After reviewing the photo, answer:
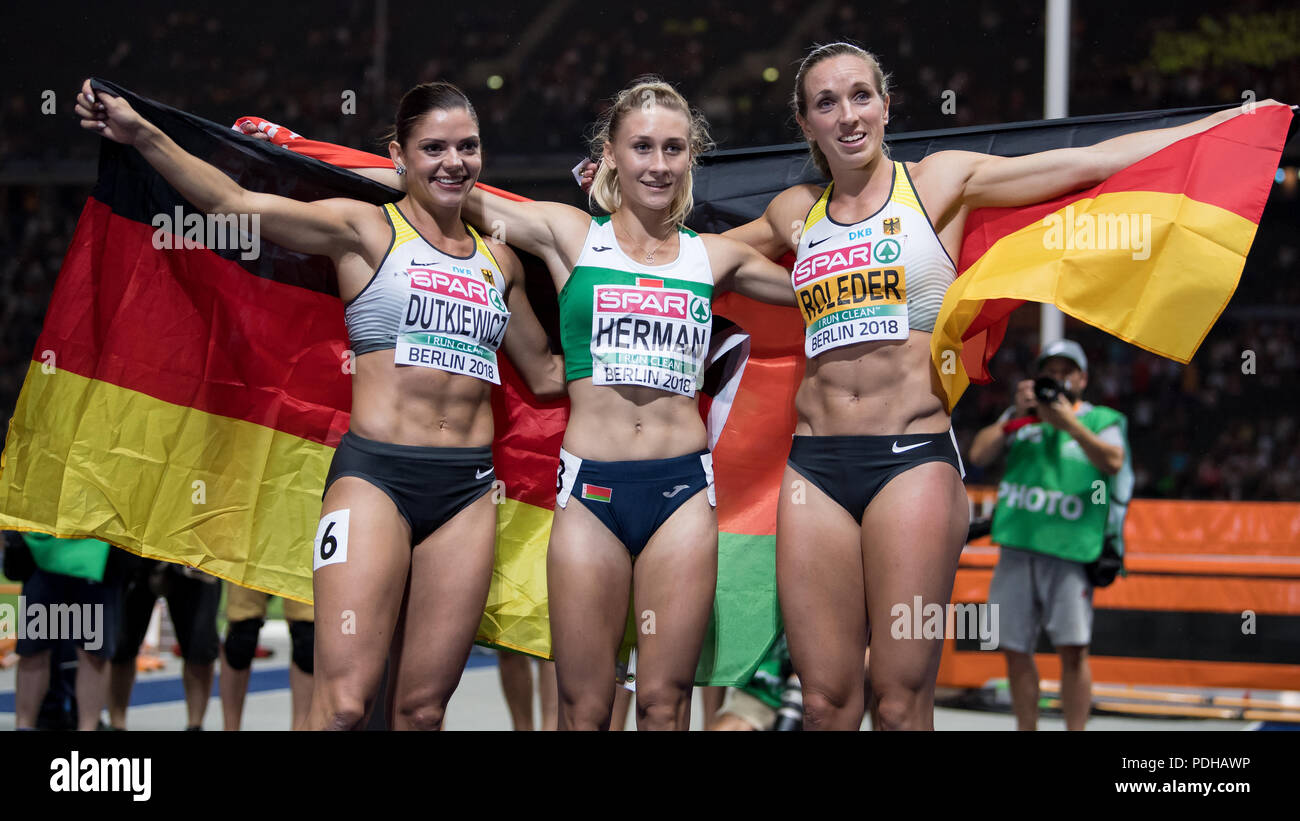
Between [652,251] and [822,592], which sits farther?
[652,251]

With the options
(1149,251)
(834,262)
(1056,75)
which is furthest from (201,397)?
(1056,75)

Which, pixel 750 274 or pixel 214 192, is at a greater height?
pixel 214 192

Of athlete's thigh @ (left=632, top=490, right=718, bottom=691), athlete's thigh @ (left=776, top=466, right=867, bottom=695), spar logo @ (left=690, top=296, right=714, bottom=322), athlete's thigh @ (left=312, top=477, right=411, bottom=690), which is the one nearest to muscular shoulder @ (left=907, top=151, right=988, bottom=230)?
spar logo @ (left=690, top=296, right=714, bottom=322)

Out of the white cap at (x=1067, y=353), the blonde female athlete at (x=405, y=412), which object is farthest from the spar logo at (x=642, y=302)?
the white cap at (x=1067, y=353)

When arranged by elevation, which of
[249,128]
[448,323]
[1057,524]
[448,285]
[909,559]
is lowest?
[909,559]

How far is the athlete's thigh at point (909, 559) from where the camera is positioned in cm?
336

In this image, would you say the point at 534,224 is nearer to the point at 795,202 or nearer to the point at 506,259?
the point at 506,259

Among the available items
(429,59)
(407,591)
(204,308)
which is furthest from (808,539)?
(429,59)

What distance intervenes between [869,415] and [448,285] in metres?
1.29

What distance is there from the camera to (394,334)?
11.7ft

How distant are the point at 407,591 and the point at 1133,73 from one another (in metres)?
17.8

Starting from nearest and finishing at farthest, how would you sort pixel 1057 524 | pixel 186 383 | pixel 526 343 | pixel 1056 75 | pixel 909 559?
1. pixel 909 559
2. pixel 526 343
3. pixel 186 383
4. pixel 1057 524
5. pixel 1056 75

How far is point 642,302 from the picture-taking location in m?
3.56
